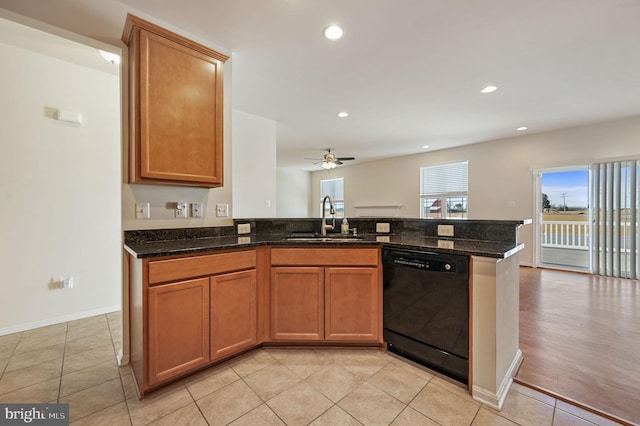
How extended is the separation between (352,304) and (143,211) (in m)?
1.78

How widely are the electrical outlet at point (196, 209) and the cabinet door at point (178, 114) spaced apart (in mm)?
279

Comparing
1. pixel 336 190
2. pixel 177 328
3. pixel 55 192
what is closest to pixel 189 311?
pixel 177 328

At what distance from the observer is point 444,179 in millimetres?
6617

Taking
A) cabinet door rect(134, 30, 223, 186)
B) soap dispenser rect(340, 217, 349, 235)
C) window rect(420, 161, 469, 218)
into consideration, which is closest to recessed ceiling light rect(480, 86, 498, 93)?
soap dispenser rect(340, 217, 349, 235)

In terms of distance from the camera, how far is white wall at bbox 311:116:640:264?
4480 millimetres

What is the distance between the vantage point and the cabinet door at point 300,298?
213 cm

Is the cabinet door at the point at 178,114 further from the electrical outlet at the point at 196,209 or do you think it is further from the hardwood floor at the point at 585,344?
the hardwood floor at the point at 585,344

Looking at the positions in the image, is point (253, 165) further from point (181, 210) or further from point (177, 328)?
point (177, 328)

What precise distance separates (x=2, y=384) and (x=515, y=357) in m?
3.50

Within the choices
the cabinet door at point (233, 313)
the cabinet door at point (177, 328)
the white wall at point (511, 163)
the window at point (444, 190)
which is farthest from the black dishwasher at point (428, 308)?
the window at point (444, 190)

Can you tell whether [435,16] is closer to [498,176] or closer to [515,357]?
[515,357]

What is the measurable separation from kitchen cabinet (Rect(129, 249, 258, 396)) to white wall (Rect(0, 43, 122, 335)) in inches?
55.9

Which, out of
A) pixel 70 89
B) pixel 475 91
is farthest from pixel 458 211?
pixel 70 89

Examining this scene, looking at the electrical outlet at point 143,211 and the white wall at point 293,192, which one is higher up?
the white wall at point 293,192
